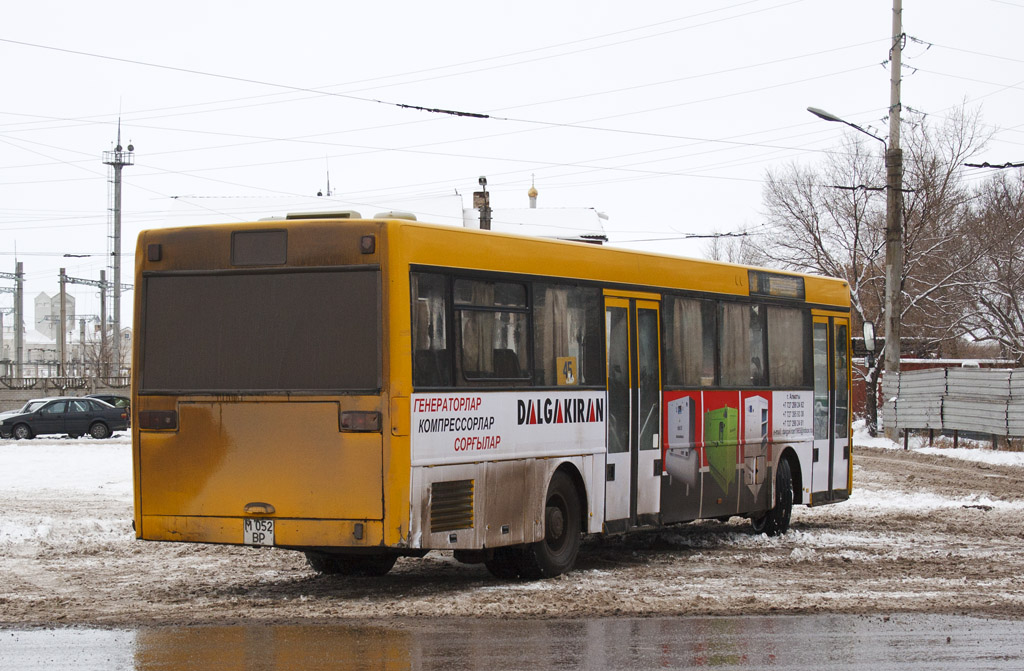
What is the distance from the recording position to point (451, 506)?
10742mm

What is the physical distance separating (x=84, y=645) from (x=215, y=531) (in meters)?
2.27

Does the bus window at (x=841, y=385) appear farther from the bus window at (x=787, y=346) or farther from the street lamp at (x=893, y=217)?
the street lamp at (x=893, y=217)

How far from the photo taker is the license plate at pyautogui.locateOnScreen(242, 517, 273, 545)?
10.4 m

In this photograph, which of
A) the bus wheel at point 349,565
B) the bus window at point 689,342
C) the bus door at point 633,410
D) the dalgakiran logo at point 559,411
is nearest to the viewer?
the dalgakiran logo at point 559,411

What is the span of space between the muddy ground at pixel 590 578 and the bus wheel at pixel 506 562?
147 millimetres

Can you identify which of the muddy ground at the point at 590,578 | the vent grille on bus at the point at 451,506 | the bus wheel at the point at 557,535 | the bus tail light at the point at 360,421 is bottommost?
the muddy ground at the point at 590,578

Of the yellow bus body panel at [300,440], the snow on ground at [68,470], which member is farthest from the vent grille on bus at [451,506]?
the snow on ground at [68,470]

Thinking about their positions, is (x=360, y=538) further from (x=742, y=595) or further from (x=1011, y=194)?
(x=1011, y=194)

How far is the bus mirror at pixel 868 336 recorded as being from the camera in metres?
17.3

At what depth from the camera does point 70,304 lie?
141875mm

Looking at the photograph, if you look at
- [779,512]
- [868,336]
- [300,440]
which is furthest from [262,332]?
[868,336]

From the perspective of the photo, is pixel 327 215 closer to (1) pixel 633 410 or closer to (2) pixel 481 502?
(2) pixel 481 502

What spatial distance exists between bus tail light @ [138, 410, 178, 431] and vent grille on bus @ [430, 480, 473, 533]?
2.16 m

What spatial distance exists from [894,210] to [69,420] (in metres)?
28.4
